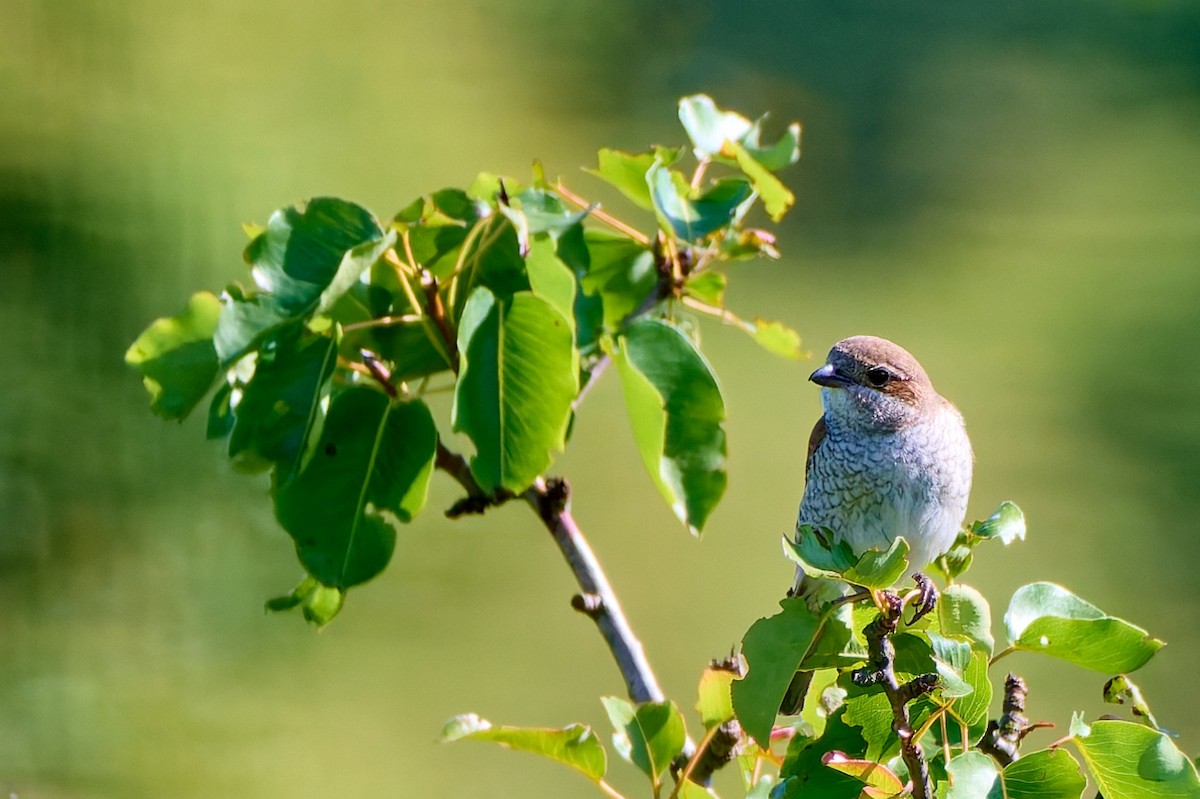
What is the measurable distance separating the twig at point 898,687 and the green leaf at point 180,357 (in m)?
0.62

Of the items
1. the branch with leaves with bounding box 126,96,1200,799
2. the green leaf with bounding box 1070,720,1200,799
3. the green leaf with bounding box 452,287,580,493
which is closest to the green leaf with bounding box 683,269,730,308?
the branch with leaves with bounding box 126,96,1200,799

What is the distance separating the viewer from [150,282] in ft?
10.0

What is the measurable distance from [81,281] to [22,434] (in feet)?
1.38

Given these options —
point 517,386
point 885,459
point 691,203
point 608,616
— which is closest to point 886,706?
point 608,616

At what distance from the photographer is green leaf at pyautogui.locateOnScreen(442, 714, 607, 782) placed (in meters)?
0.96

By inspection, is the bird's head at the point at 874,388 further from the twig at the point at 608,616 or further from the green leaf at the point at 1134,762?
the green leaf at the point at 1134,762

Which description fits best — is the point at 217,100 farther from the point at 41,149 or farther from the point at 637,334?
the point at 637,334

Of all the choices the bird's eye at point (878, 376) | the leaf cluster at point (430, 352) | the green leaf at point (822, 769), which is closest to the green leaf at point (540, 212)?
the leaf cluster at point (430, 352)

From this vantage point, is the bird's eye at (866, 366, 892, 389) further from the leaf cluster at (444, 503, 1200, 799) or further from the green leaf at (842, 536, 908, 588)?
the green leaf at (842, 536, 908, 588)

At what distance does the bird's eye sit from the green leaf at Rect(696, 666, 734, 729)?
2.42ft

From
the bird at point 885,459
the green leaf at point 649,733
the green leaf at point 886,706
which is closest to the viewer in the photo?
the green leaf at point 886,706

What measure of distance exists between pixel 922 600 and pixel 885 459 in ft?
1.80

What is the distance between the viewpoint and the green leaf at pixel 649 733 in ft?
3.41

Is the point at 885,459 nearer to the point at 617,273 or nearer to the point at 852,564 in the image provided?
the point at 617,273
